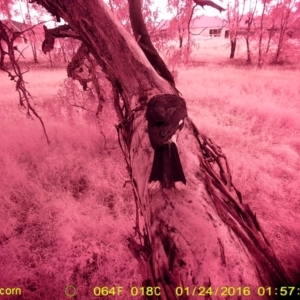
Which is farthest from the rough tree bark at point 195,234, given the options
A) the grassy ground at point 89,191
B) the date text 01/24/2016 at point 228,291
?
the grassy ground at point 89,191

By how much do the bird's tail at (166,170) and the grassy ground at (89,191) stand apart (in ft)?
6.35

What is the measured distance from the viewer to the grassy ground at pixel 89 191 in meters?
2.66

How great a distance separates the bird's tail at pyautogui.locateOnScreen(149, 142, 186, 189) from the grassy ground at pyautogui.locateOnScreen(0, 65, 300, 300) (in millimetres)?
1935

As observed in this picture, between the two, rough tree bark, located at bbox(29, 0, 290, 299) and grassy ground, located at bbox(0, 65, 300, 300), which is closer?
rough tree bark, located at bbox(29, 0, 290, 299)

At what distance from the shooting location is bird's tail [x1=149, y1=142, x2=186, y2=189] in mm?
1109

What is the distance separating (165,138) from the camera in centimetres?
129

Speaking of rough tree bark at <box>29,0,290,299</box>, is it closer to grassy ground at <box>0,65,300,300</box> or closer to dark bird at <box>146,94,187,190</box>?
dark bird at <box>146,94,187,190</box>

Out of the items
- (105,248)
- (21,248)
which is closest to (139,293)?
(105,248)

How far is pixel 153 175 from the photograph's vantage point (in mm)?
1188

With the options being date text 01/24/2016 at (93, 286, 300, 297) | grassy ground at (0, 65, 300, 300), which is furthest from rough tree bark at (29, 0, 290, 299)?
grassy ground at (0, 65, 300, 300)

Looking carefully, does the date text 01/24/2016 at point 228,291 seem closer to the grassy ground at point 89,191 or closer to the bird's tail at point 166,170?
the bird's tail at point 166,170

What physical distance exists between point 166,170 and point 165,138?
257 millimetres

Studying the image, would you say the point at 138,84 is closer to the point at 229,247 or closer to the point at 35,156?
the point at 229,247

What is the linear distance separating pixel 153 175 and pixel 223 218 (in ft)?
1.37
